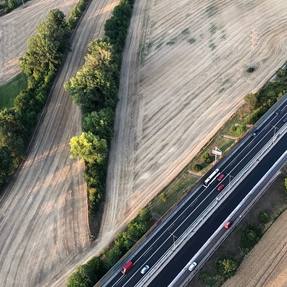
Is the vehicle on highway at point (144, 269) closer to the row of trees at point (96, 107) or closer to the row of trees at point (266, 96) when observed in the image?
the row of trees at point (96, 107)

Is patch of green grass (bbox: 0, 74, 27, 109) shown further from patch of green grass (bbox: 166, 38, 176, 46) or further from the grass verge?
the grass verge

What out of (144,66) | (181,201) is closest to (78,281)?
(181,201)

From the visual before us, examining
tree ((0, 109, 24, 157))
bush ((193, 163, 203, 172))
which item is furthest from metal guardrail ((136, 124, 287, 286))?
tree ((0, 109, 24, 157))

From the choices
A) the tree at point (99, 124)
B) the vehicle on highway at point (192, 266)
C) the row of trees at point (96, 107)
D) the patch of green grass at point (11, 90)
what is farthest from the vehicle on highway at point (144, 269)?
the patch of green grass at point (11, 90)

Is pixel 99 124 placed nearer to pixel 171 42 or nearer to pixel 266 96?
pixel 266 96

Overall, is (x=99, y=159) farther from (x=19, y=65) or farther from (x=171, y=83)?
(x=19, y=65)

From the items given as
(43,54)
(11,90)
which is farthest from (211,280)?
(11,90)
